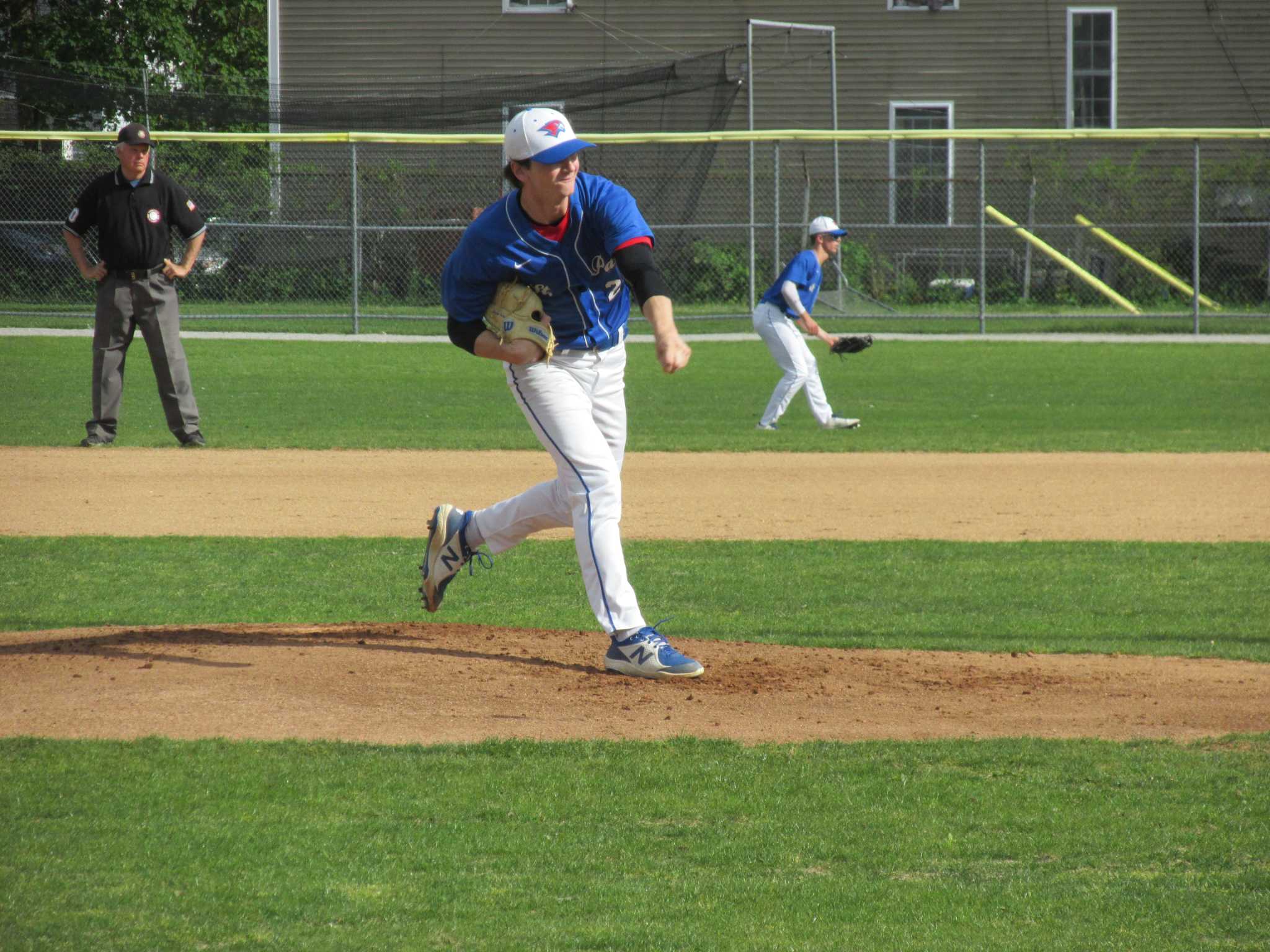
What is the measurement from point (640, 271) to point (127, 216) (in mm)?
7388

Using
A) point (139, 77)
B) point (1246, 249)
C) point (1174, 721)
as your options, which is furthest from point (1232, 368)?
point (139, 77)

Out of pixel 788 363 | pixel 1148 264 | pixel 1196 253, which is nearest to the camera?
pixel 788 363

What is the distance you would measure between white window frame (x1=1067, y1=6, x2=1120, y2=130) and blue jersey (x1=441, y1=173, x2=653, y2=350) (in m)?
23.6

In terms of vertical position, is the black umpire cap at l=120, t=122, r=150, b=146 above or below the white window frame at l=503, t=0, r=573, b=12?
below

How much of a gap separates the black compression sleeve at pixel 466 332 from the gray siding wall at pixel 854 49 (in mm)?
22492

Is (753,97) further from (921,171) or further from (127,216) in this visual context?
(127,216)

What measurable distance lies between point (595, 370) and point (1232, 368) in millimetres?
15049

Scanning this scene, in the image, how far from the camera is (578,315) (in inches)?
204

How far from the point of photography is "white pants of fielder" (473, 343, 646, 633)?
5145mm

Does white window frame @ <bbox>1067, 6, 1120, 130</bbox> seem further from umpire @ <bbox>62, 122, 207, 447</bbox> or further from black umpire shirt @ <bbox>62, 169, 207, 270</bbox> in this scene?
black umpire shirt @ <bbox>62, 169, 207, 270</bbox>

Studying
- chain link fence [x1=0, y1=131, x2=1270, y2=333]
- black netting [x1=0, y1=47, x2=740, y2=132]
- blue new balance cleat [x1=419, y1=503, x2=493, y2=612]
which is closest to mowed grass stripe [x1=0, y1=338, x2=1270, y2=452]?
chain link fence [x1=0, y1=131, x2=1270, y2=333]

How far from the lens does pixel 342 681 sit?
521 cm

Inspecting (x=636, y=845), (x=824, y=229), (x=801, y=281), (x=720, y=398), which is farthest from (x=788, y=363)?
(x=636, y=845)

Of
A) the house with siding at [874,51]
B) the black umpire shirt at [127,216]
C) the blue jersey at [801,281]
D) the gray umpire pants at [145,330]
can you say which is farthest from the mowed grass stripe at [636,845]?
the house with siding at [874,51]
